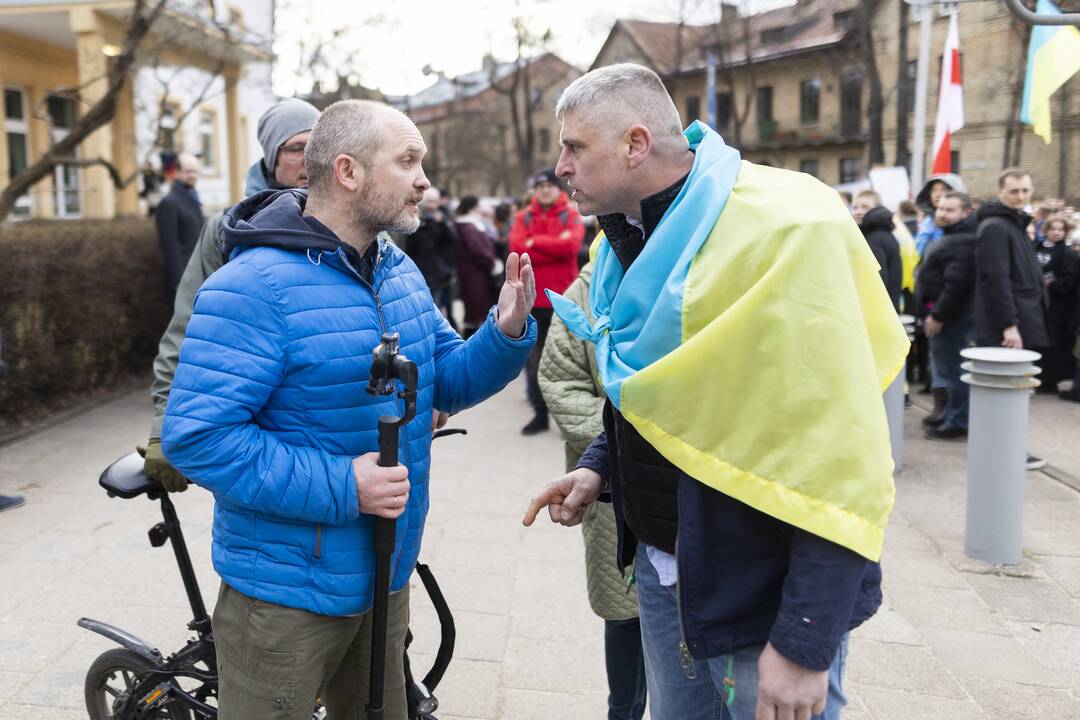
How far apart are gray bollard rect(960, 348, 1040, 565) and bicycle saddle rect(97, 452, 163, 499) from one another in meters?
4.15

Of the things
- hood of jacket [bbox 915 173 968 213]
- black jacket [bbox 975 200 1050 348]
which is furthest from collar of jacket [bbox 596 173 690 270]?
hood of jacket [bbox 915 173 968 213]

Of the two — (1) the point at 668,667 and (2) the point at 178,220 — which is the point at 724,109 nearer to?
(2) the point at 178,220

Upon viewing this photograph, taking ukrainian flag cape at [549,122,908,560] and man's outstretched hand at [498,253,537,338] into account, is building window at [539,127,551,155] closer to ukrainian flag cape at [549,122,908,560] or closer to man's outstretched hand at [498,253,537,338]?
man's outstretched hand at [498,253,537,338]

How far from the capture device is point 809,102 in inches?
2002

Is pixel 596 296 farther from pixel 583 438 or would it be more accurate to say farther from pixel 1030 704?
pixel 1030 704

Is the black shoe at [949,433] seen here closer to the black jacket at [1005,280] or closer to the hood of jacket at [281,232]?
the black jacket at [1005,280]

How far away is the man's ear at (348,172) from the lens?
2199mm

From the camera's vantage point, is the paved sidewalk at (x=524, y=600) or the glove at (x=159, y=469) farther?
the paved sidewalk at (x=524, y=600)

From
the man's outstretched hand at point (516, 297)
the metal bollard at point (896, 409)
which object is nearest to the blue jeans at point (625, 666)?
the man's outstretched hand at point (516, 297)

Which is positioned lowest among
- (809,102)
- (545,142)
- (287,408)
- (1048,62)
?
(287,408)

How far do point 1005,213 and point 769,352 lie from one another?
6534mm

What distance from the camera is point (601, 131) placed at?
204cm

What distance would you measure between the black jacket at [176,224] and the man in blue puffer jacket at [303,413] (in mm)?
6827

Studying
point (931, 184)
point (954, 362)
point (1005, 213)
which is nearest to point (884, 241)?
point (1005, 213)
